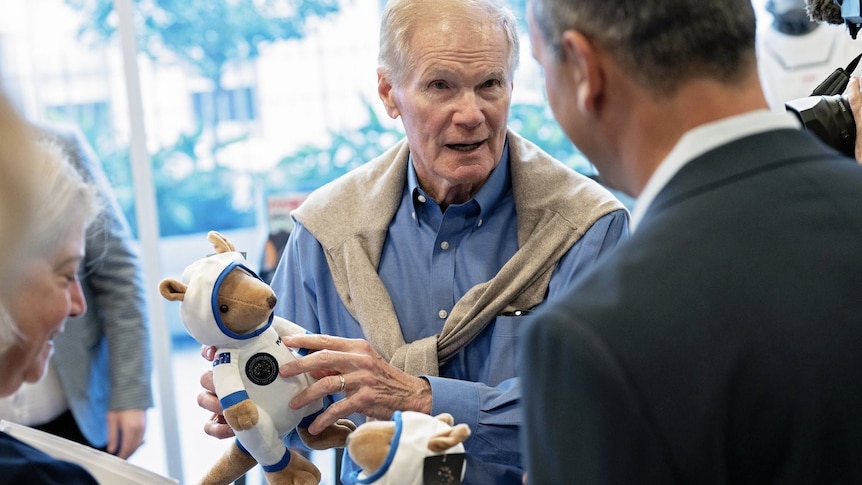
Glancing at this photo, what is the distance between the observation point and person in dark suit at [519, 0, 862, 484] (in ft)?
2.90

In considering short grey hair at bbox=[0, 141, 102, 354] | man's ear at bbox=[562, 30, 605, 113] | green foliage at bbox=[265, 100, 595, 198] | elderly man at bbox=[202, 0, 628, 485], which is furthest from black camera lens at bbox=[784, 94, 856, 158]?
green foliage at bbox=[265, 100, 595, 198]

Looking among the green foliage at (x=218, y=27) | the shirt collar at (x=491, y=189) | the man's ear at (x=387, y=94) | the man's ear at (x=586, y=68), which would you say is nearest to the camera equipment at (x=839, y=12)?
the shirt collar at (x=491, y=189)

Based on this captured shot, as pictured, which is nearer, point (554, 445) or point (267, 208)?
point (554, 445)

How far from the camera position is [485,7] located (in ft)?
6.54

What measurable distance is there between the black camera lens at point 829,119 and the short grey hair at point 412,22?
1.99 feet

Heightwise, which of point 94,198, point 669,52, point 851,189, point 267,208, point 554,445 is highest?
point 669,52

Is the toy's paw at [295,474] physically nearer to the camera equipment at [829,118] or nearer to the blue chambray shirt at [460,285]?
the blue chambray shirt at [460,285]

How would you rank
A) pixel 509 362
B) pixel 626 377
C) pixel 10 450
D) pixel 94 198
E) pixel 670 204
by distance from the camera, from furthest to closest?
pixel 509 362 → pixel 94 198 → pixel 10 450 → pixel 670 204 → pixel 626 377

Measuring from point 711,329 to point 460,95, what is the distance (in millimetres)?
1190

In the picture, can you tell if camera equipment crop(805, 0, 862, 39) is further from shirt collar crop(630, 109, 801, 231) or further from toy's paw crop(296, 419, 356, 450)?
toy's paw crop(296, 419, 356, 450)

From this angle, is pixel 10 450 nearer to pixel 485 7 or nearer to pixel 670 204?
pixel 670 204

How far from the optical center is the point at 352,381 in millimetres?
1736

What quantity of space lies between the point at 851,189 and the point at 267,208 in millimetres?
3409

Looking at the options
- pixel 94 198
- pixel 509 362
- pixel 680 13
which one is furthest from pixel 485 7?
pixel 680 13
